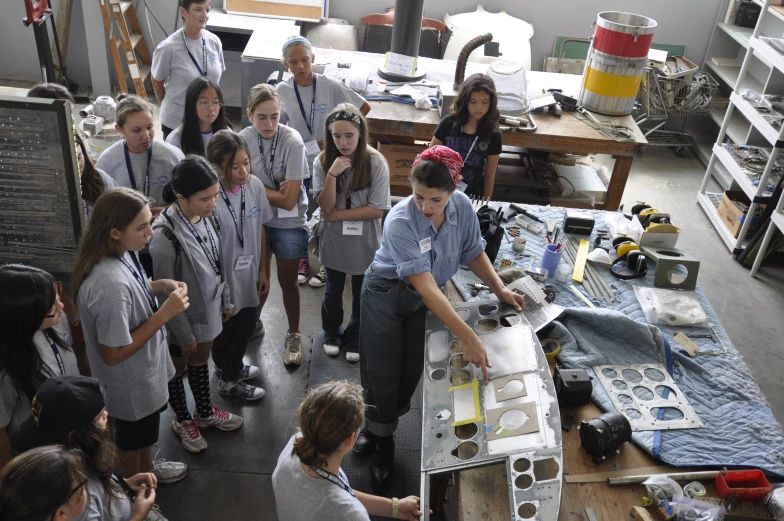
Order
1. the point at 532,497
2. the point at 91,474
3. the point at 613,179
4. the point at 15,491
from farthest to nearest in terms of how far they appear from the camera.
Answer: the point at 613,179
the point at 532,497
the point at 91,474
the point at 15,491

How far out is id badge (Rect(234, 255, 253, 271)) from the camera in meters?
2.97

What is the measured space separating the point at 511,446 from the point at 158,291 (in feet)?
4.62

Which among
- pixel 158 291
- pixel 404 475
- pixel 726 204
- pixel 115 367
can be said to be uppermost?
pixel 158 291

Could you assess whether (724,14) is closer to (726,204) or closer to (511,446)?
(726,204)

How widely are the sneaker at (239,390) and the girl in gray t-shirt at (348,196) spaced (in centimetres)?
61

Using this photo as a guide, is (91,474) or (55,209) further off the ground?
(55,209)

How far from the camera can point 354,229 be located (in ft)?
11.0

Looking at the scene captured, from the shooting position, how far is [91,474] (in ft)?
6.03

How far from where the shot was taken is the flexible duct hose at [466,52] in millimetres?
4777

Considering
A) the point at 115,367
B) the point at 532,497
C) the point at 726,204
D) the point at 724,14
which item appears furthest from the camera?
the point at 724,14

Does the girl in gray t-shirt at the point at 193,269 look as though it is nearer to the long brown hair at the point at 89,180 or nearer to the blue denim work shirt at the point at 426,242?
the long brown hair at the point at 89,180

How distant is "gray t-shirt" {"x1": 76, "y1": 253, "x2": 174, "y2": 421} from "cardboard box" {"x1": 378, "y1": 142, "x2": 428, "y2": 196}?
108 inches

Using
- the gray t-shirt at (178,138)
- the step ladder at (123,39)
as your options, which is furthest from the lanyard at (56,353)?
the step ladder at (123,39)

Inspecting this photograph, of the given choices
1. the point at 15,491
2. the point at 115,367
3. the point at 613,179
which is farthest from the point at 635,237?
the point at 15,491
